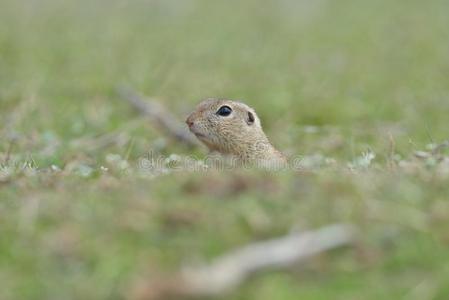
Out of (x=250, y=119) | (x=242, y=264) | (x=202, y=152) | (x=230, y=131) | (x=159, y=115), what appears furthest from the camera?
(x=159, y=115)

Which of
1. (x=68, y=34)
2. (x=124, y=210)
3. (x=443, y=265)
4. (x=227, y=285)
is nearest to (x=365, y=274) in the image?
(x=443, y=265)

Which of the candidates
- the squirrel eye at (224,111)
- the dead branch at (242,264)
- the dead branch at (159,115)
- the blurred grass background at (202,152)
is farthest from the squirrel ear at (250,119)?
the dead branch at (242,264)

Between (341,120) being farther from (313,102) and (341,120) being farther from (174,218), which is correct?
(174,218)

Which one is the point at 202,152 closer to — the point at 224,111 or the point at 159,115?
the point at 159,115

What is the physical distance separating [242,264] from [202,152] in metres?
4.26

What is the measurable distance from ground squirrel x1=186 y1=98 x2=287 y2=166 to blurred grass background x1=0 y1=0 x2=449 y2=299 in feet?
1.77

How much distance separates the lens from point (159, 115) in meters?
8.16

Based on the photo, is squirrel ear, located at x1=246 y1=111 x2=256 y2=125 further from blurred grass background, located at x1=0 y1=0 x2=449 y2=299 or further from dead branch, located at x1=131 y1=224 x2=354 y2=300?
dead branch, located at x1=131 y1=224 x2=354 y2=300

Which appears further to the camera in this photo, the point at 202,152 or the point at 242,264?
the point at 202,152

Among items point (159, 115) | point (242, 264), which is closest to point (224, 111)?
point (159, 115)

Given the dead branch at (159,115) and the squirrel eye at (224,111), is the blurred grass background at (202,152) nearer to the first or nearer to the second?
the dead branch at (159,115)

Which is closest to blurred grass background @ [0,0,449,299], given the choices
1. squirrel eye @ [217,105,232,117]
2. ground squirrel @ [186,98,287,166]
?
ground squirrel @ [186,98,287,166]

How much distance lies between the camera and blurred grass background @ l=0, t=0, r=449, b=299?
12.1 ft

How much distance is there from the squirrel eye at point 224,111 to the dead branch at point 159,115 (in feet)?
3.50
